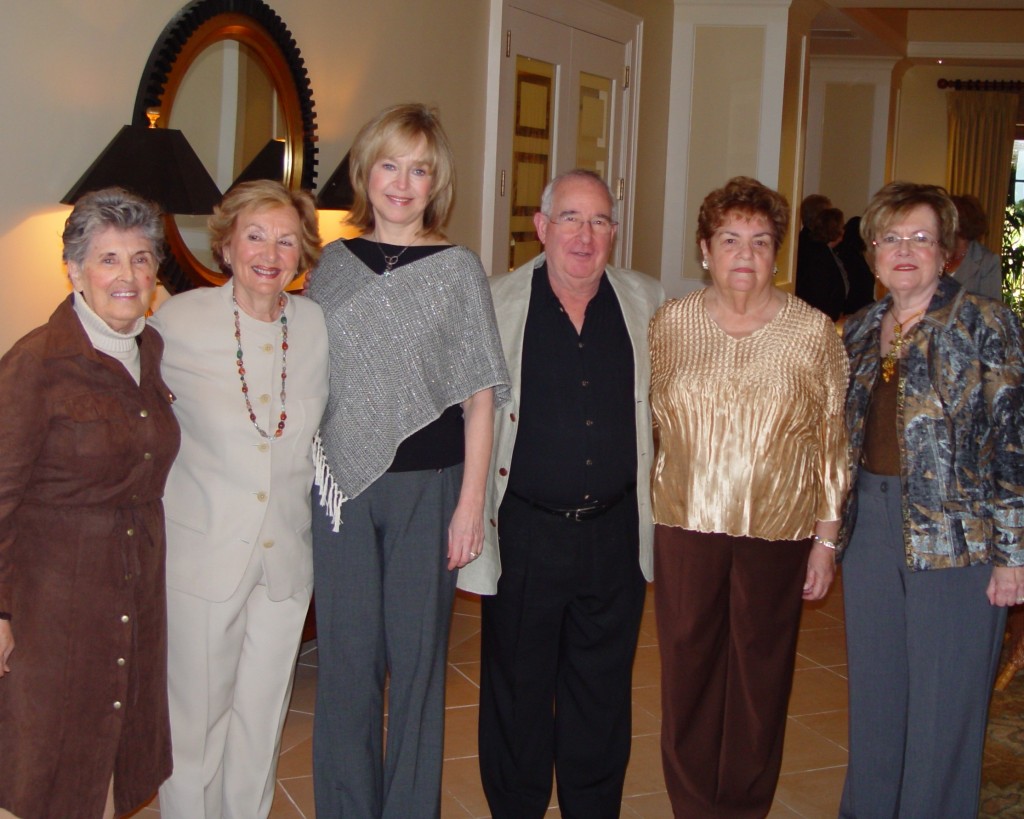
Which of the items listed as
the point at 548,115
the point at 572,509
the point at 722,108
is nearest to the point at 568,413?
the point at 572,509

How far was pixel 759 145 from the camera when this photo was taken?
757 centimetres

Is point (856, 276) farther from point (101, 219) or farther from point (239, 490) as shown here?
point (101, 219)

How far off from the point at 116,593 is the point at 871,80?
36.1 feet

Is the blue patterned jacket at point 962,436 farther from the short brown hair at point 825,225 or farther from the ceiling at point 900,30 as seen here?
the ceiling at point 900,30

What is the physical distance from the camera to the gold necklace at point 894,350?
2.61 metres

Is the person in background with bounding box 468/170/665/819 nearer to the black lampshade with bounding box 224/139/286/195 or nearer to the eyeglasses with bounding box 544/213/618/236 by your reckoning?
the eyeglasses with bounding box 544/213/618/236

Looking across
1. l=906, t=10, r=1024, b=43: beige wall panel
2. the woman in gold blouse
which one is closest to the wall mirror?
the woman in gold blouse

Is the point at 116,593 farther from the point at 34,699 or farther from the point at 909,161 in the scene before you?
the point at 909,161

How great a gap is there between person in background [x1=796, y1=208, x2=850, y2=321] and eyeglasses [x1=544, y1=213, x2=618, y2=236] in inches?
226

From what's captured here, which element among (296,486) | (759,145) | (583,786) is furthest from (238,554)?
(759,145)

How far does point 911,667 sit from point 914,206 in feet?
3.39

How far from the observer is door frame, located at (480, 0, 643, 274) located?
5508mm

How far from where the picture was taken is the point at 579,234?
2645 millimetres

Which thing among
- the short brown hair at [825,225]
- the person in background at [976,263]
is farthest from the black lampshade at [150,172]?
the short brown hair at [825,225]
